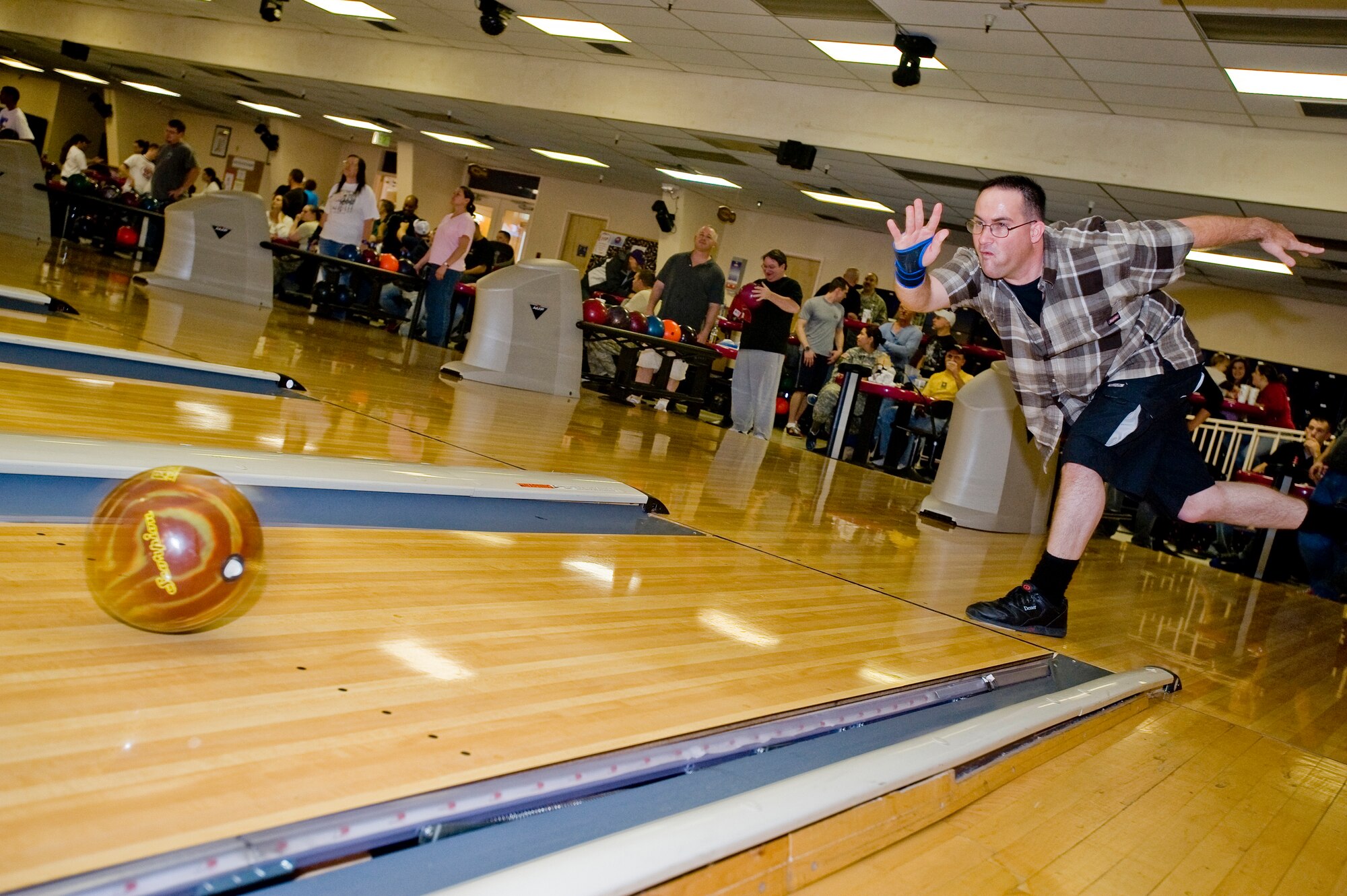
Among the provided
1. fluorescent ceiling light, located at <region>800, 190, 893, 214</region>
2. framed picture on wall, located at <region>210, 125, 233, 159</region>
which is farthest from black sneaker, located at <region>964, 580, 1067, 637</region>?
framed picture on wall, located at <region>210, 125, 233, 159</region>

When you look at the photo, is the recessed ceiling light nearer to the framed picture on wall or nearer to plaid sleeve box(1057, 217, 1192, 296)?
plaid sleeve box(1057, 217, 1192, 296)

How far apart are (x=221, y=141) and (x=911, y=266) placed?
66.2 ft

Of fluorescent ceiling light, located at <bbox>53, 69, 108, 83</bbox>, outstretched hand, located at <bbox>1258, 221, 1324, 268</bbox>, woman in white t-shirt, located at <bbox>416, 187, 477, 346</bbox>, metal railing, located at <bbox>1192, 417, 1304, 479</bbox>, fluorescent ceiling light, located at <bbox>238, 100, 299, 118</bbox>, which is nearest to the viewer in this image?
outstretched hand, located at <bbox>1258, 221, 1324, 268</bbox>

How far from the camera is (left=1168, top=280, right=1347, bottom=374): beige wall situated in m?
11.7

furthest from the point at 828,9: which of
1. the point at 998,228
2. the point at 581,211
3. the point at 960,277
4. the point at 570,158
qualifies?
the point at 581,211

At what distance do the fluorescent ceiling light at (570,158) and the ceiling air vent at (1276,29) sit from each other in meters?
9.16

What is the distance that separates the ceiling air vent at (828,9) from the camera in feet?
20.3

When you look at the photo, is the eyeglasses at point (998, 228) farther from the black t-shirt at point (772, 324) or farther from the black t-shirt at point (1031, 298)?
the black t-shirt at point (772, 324)

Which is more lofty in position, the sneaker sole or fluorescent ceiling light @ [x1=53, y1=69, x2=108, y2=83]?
fluorescent ceiling light @ [x1=53, y1=69, x2=108, y2=83]

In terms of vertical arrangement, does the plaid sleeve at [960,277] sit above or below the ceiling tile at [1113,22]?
below

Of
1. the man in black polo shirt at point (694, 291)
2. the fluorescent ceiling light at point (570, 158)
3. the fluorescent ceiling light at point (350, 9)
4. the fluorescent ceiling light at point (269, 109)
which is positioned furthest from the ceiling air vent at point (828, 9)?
the fluorescent ceiling light at point (269, 109)

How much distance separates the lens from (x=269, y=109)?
1625 cm

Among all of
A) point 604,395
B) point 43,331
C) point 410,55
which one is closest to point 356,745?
point 43,331

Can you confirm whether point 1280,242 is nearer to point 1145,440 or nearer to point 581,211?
point 1145,440
